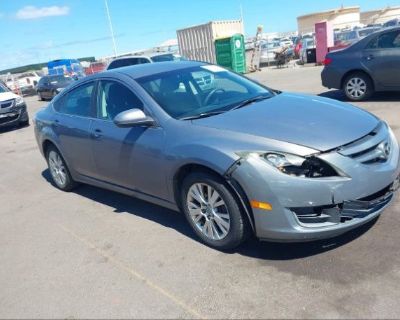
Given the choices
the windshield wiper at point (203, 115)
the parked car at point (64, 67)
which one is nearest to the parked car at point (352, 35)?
the parked car at point (64, 67)

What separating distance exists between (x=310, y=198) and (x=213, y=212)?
0.89m

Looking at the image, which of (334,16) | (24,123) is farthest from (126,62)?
(334,16)

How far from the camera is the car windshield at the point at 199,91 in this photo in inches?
163

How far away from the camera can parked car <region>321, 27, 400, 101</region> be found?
8.74m

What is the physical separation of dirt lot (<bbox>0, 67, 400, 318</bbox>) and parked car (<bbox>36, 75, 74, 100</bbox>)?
1831 cm

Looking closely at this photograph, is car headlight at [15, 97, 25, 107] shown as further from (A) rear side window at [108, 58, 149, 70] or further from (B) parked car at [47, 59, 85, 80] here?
(B) parked car at [47, 59, 85, 80]

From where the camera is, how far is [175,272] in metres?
3.57

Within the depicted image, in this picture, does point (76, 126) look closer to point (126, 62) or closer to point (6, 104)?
point (6, 104)

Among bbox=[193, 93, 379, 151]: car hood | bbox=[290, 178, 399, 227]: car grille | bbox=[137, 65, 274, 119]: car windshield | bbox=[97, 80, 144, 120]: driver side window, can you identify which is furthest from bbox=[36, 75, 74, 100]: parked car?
bbox=[290, 178, 399, 227]: car grille

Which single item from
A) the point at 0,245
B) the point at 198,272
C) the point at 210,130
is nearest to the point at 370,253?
the point at 198,272

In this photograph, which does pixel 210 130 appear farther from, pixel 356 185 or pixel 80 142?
pixel 80 142

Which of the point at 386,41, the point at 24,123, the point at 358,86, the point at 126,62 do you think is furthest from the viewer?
the point at 126,62

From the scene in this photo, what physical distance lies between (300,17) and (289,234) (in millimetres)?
73429

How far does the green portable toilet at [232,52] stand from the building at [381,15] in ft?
59.6
